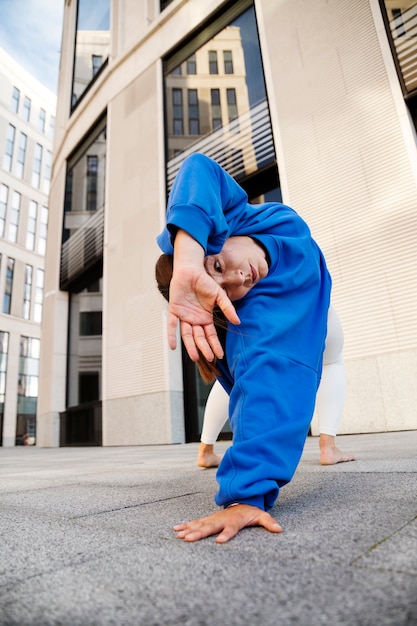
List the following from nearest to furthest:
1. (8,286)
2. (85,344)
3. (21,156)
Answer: (85,344)
(8,286)
(21,156)

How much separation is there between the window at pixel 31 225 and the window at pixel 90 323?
18.2 meters

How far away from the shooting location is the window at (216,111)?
22.7 ft

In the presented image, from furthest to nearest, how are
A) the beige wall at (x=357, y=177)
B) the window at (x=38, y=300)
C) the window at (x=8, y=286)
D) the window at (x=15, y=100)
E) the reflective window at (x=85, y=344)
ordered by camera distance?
the window at (x=15, y=100), the window at (x=38, y=300), the window at (x=8, y=286), the reflective window at (x=85, y=344), the beige wall at (x=357, y=177)

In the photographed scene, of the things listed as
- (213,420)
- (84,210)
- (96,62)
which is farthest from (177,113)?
(213,420)

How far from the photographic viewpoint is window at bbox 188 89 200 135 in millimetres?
7309

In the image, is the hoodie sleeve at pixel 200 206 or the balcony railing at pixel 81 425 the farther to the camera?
the balcony railing at pixel 81 425

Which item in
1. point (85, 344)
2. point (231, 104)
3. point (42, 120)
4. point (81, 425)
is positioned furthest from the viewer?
point (42, 120)

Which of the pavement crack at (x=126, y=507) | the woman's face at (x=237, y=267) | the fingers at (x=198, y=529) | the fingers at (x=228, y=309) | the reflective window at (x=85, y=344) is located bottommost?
the pavement crack at (x=126, y=507)

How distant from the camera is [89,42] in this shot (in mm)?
10805

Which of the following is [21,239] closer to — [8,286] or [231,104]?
[8,286]

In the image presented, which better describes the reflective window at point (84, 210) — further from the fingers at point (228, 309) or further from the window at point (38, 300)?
the window at point (38, 300)

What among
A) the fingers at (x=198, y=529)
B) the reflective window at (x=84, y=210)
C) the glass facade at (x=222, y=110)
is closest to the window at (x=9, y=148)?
the reflective window at (x=84, y=210)

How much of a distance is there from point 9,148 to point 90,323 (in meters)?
22.5

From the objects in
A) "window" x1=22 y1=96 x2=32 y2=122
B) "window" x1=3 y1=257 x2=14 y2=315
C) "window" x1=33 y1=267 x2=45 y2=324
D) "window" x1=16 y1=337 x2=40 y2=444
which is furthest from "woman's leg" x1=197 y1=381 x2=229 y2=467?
"window" x1=22 y1=96 x2=32 y2=122
